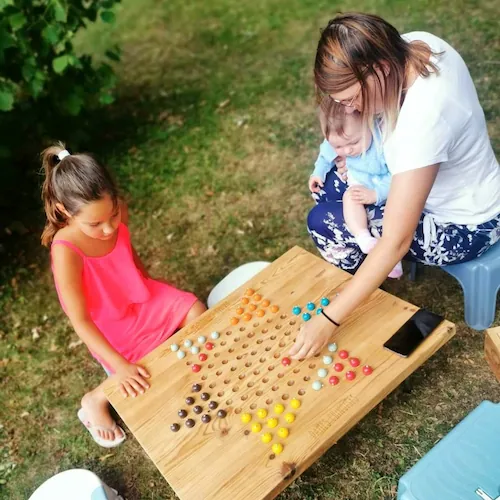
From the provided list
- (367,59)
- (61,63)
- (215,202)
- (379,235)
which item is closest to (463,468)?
(379,235)

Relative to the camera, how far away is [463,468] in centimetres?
164

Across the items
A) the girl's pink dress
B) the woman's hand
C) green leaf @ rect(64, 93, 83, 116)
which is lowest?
the girl's pink dress

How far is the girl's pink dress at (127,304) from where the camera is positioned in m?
2.26

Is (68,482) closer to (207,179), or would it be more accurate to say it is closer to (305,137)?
(207,179)

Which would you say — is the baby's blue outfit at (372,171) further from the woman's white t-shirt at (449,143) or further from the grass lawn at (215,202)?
the grass lawn at (215,202)

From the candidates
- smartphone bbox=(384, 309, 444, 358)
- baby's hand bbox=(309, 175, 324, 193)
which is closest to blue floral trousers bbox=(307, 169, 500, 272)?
baby's hand bbox=(309, 175, 324, 193)

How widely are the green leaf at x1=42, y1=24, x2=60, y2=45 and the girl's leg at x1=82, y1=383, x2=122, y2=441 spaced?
2.24 metres

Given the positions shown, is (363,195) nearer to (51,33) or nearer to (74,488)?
(74,488)

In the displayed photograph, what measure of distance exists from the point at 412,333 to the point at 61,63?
2774mm

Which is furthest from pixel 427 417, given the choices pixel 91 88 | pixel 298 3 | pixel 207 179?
pixel 298 3

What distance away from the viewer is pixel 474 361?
2225mm

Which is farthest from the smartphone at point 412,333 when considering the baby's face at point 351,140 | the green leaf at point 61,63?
the green leaf at point 61,63

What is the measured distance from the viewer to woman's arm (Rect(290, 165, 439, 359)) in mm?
1693

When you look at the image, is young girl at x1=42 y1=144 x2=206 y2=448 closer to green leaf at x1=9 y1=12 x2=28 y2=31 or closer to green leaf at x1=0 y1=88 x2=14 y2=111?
green leaf at x1=0 y1=88 x2=14 y2=111
